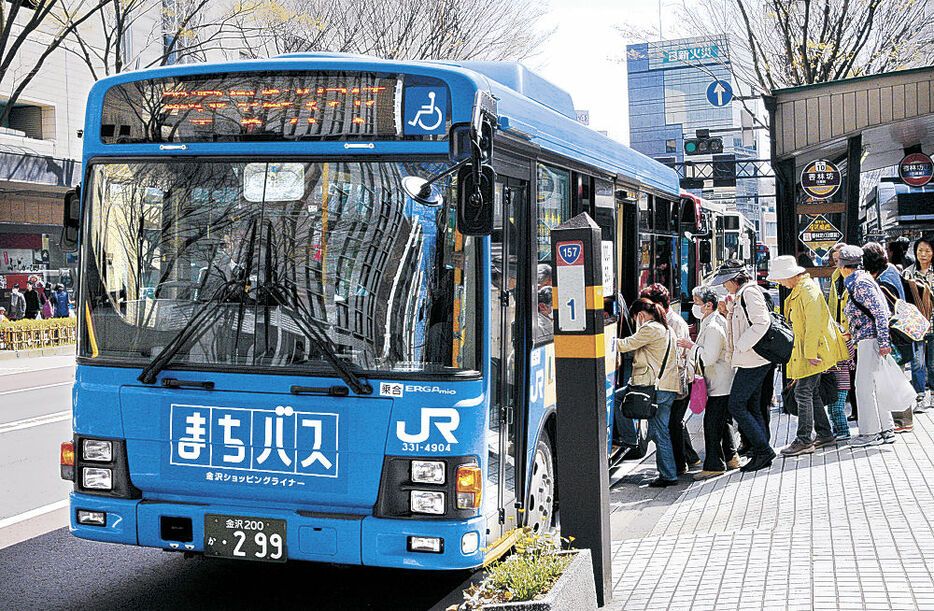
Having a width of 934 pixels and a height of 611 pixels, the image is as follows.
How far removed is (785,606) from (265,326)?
3.04 metres

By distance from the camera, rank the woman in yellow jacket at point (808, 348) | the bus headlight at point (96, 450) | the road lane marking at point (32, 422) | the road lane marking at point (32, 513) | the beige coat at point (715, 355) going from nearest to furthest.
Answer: the bus headlight at point (96, 450)
the road lane marking at point (32, 513)
the beige coat at point (715, 355)
the woman in yellow jacket at point (808, 348)
the road lane marking at point (32, 422)

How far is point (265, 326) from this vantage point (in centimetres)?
520

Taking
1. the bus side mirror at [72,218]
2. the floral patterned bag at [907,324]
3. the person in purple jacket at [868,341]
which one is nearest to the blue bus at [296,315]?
the bus side mirror at [72,218]

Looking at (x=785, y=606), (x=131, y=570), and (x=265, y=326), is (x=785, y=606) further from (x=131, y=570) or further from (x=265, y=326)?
(x=131, y=570)

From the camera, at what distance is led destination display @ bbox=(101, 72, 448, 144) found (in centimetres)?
525

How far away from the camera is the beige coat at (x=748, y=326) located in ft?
27.8

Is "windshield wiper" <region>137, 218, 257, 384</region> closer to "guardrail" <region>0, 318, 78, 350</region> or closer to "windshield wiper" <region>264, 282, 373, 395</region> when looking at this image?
"windshield wiper" <region>264, 282, 373, 395</region>

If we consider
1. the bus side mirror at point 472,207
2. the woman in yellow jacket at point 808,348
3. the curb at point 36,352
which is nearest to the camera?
the bus side mirror at point 472,207

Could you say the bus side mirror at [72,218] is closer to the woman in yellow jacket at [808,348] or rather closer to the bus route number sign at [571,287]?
the bus route number sign at [571,287]

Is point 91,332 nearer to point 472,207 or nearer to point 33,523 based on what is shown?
point 472,207

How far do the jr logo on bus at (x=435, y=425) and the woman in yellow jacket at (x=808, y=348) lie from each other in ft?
16.5

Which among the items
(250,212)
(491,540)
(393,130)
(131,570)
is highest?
(393,130)

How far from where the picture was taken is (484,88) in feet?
17.5

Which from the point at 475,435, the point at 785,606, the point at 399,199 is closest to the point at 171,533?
the point at 475,435
